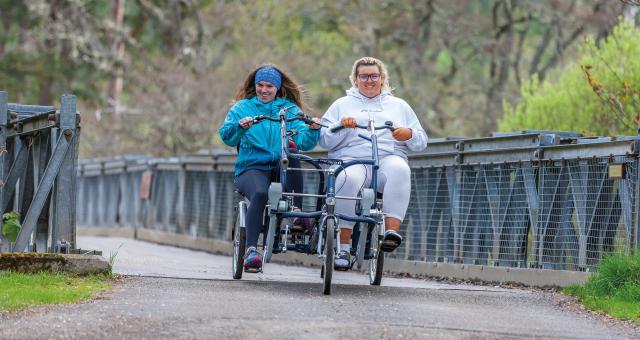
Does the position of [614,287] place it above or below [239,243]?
below

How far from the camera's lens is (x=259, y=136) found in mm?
12258

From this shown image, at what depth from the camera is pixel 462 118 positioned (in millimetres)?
44250

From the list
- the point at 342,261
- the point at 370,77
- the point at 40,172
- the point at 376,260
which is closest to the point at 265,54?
the point at 40,172

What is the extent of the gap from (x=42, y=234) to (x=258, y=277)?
1874 mm

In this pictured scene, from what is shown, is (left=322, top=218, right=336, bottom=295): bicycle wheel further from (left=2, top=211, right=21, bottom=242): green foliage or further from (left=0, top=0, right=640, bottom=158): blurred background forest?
(left=0, top=0, right=640, bottom=158): blurred background forest

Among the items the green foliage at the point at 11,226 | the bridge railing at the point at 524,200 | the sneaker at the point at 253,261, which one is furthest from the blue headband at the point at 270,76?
the bridge railing at the point at 524,200

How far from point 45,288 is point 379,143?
9.51 ft

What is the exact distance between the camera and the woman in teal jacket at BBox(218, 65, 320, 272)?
12070mm

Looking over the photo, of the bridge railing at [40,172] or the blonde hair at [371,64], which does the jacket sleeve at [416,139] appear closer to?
the blonde hair at [371,64]

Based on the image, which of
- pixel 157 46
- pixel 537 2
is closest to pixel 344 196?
pixel 537 2

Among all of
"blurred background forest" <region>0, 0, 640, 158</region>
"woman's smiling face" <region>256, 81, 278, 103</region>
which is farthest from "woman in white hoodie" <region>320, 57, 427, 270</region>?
"blurred background forest" <region>0, 0, 640, 158</region>

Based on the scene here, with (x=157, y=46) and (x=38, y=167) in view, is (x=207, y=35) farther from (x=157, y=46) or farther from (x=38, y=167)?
(x=38, y=167)

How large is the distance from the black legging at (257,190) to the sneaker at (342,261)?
2.55 feet

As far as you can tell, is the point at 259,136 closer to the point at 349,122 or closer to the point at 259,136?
the point at 259,136
